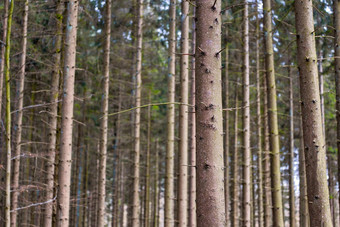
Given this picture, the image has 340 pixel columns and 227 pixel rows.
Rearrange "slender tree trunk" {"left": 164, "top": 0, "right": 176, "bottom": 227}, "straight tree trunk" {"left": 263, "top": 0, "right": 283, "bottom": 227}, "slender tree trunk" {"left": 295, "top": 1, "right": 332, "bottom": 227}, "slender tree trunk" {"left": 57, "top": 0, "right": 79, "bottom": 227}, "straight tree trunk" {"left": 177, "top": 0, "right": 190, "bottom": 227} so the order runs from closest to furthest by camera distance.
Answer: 1. "slender tree trunk" {"left": 295, "top": 1, "right": 332, "bottom": 227}
2. "slender tree trunk" {"left": 57, "top": 0, "right": 79, "bottom": 227}
3. "straight tree trunk" {"left": 263, "top": 0, "right": 283, "bottom": 227}
4. "straight tree trunk" {"left": 177, "top": 0, "right": 190, "bottom": 227}
5. "slender tree trunk" {"left": 164, "top": 0, "right": 176, "bottom": 227}

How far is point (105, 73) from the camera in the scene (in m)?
12.2

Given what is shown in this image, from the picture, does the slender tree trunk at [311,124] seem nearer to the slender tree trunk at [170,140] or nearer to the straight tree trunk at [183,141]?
the straight tree trunk at [183,141]

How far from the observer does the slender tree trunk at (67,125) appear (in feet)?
25.4

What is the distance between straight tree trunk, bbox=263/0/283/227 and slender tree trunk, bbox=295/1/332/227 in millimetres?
3341

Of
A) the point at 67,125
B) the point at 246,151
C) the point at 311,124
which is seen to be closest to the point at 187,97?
the point at 246,151

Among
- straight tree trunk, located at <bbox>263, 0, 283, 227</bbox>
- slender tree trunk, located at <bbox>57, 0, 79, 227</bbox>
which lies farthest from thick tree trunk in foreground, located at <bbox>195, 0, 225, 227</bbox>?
straight tree trunk, located at <bbox>263, 0, 283, 227</bbox>

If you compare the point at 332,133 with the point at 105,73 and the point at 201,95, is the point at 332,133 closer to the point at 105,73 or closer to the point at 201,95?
the point at 105,73

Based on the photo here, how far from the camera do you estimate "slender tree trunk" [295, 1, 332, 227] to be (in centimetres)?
556

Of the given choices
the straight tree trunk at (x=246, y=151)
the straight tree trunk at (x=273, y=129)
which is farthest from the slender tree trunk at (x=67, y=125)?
the straight tree trunk at (x=246, y=151)

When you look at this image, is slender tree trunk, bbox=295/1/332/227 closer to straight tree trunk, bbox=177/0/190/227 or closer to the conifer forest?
the conifer forest

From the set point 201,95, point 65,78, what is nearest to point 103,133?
point 65,78

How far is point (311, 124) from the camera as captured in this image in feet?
19.0

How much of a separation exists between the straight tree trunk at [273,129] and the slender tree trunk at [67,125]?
4.48m

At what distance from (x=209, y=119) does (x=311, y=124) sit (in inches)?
76.4
